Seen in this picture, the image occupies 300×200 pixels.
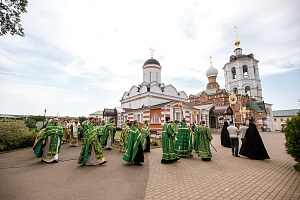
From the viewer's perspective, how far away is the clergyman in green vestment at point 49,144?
267 inches

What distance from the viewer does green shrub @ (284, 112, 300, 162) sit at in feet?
19.0

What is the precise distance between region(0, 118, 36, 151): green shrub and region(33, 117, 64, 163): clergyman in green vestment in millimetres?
4769

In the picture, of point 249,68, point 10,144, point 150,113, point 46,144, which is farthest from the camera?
point 249,68

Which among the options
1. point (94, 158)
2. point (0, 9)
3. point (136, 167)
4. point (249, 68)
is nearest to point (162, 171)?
point (136, 167)

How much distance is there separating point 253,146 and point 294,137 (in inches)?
92.6

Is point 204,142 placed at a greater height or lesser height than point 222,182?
greater

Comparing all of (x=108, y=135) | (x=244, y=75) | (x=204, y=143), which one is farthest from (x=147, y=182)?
(x=244, y=75)

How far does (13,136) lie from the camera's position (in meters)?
10.3

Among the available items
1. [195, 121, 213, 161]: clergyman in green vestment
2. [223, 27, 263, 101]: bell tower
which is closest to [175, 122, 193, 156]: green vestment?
[195, 121, 213, 161]: clergyman in green vestment

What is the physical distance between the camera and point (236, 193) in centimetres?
391

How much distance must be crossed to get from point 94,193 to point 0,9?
7.30 meters

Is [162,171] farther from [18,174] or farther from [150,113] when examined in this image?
[150,113]

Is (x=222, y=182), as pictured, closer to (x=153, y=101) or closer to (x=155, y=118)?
(x=155, y=118)

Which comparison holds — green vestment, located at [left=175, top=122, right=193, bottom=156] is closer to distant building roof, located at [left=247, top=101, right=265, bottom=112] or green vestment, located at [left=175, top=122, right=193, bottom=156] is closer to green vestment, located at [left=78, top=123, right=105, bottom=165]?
green vestment, located at [left=78, top=123, right=105, bottom=165]
